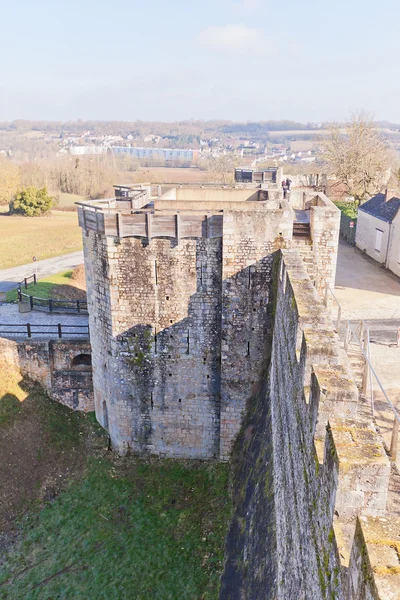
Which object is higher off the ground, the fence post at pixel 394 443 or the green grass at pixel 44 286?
the fence post at pixel 394 443

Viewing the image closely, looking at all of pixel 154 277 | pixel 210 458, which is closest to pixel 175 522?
pixel 210 458

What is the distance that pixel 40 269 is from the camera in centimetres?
3167

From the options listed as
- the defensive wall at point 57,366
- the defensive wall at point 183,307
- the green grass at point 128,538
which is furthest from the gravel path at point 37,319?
the green grass at point 128,538

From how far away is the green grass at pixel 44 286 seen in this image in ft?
82.5

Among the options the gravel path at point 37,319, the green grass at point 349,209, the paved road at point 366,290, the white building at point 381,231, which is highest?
the white building at point 381,231

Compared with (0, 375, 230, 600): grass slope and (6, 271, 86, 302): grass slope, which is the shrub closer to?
(6, 271, 86, 302): grass slope

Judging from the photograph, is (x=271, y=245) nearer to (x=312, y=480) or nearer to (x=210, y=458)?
(x=210, y=458)

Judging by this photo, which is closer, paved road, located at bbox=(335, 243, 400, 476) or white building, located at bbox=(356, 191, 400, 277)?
paved road, located at bbox=(335, 243, 400, 476)

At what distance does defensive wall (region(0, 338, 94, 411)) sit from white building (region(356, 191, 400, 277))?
14.4m

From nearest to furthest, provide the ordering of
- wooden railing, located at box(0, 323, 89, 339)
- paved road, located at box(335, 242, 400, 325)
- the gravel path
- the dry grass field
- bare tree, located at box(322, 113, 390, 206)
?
1. paved road, located at box(335, 242, 400, 325)
2. wooden railing, located at box(0, 323, 89, 339)
3. the gravel path
4. bare tree, located at box(322, 113, 390, 206)
5. the dry grass field

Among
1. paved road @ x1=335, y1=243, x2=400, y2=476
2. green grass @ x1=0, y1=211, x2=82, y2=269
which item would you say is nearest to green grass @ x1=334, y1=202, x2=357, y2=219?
paved road @ x1=335, y1=243, x2=400, y2=476

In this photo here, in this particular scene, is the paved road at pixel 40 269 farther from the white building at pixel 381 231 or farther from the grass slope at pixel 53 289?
the white building at pixel 381 231

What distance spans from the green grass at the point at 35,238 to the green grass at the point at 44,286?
524 centimetres

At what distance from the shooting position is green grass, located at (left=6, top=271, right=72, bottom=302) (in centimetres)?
2516
